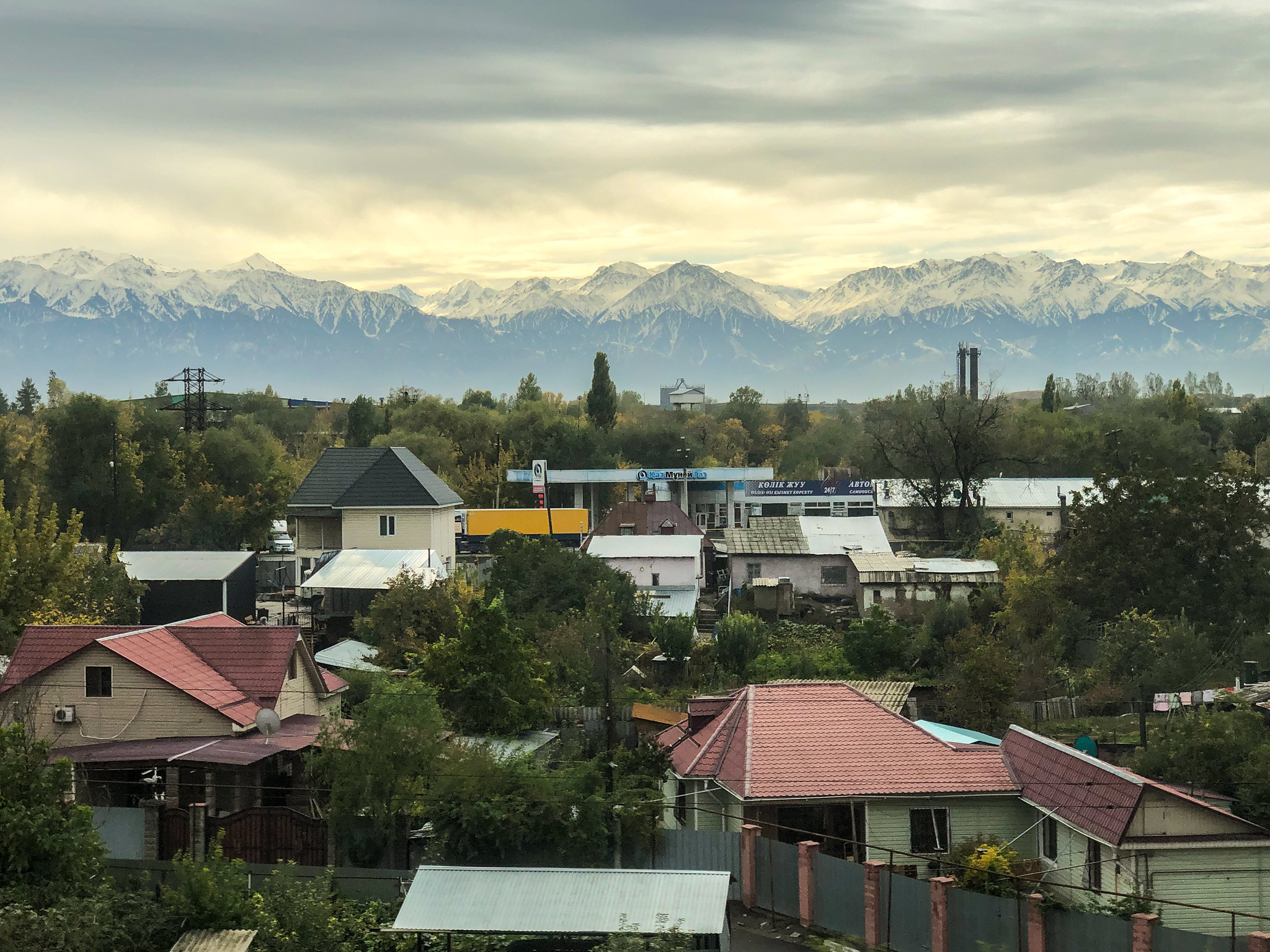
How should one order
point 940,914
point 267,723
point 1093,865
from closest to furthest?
point 940,914, point 1093,865, point 267,723

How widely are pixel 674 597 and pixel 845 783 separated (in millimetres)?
28440

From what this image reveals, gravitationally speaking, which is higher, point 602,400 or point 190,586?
point 602,400

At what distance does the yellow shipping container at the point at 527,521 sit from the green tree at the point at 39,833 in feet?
169

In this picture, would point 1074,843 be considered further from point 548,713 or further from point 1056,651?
point 1056,651

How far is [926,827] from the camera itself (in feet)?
77.7

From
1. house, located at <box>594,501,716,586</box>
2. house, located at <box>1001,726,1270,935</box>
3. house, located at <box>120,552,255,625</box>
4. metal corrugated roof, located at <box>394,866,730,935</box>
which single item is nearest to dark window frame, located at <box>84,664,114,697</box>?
metal corrugated roof, located at <box>394,866,730,935</box>

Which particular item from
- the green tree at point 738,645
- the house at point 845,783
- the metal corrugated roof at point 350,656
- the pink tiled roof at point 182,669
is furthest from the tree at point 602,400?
the house at point 845,783

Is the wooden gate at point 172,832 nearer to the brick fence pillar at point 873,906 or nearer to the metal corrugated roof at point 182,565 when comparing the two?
the brick fence pillar at point 873,906

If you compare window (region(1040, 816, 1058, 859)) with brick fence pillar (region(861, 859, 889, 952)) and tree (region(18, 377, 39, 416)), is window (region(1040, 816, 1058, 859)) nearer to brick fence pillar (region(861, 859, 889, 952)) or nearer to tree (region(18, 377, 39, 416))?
brick fence pillar (region(861, 859, 889, 952))

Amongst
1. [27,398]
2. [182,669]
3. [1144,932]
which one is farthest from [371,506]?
[27,398]

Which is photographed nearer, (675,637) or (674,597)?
(675,637)

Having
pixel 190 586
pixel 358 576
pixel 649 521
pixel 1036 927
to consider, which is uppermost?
pixel 649 521

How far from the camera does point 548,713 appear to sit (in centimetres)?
3136

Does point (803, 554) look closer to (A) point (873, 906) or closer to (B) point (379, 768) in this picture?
(B) point (379, 768)
